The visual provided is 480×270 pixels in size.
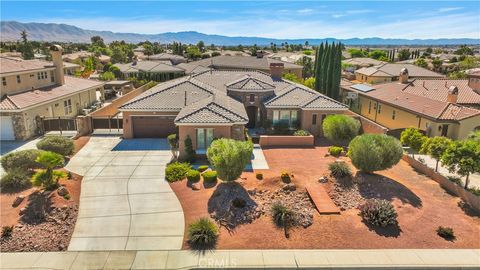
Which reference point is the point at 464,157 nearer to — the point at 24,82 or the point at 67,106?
the point at 67,106

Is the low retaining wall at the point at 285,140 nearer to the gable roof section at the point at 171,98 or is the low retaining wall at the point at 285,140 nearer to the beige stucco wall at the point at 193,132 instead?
the beige stucco wall at the point at 193,132

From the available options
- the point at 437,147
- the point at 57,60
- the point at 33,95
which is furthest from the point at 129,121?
the point at 437,147

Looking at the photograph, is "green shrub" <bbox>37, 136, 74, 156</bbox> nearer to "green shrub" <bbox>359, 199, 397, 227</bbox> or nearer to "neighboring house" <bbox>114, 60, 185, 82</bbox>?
"green shrub" <bbox>359, 199, 397, 227</bbox>

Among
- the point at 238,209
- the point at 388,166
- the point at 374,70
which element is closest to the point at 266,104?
the point at 388,166

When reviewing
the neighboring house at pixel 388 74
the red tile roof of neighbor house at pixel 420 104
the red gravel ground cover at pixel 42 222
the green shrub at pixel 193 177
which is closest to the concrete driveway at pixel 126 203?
the red gravel ground cover at pixel 42 222

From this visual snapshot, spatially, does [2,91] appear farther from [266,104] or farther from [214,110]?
[266,104]

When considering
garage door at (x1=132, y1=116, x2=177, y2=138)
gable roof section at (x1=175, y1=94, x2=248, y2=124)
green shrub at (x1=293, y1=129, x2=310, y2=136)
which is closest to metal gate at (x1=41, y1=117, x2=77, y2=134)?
garage door at (x1=132, y1=116, x2=177, y2=138)
